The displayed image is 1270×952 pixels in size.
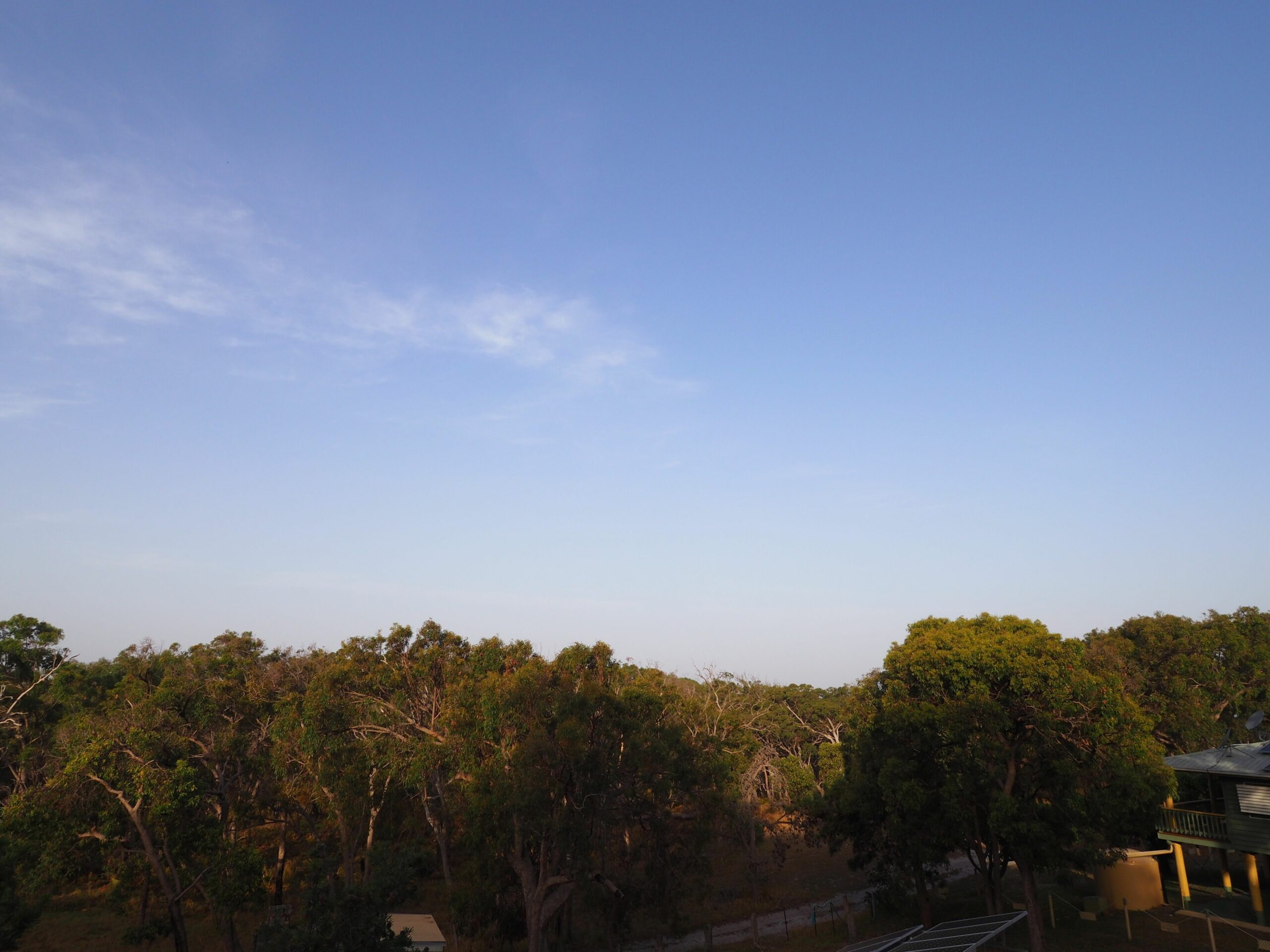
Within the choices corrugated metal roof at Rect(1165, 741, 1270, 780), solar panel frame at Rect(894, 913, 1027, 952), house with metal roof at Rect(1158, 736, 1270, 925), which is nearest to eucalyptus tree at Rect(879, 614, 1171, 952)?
solar panel frame at Rect(894, 913, 1027, 952)

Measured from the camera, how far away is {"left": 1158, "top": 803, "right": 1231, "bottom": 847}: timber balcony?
25.8 metres

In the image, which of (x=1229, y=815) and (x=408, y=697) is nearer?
(x=1229, y=815)

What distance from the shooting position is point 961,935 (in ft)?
64.3

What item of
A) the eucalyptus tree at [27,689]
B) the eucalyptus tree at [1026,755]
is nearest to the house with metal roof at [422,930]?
the eucalyptus tree at [1026,755]

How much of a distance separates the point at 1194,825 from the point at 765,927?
A: 1703 centimetres

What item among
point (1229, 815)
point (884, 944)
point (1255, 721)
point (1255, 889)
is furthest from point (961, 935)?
point (1255, 721)

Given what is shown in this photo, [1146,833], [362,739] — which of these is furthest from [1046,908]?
[362,739]

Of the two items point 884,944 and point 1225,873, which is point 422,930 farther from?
point 1225,873

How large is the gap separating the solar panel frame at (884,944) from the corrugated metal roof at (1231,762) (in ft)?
38.0

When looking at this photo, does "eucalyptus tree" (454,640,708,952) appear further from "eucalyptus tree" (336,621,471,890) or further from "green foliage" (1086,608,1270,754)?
"green foliage" (1086,608,1270,754)

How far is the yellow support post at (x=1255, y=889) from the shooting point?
959 inches

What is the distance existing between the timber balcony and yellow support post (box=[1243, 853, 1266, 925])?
2.50 ft

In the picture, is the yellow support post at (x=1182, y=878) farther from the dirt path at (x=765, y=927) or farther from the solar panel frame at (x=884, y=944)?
the solar panel frame at (x=884, y=944)

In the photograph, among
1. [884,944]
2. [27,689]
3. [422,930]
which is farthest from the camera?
[27,689]
